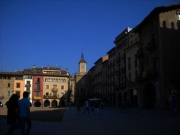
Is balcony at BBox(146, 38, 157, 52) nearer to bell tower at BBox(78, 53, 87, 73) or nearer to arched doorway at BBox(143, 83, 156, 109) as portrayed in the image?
arched doorway at BBox(143, 83, 156, 109)

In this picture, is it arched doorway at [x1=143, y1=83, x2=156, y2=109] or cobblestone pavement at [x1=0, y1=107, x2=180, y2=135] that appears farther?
arched doorway at [x1=143, y1=83, x2=156, y2=109]

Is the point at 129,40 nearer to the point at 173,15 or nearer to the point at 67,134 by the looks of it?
the point at 173,15

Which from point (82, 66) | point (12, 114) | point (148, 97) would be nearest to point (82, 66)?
point (82, 66)

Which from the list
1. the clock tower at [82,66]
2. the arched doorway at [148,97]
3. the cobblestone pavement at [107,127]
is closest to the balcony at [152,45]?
the arched doorway at [148,97]

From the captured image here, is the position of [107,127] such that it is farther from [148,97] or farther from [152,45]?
[148,97]

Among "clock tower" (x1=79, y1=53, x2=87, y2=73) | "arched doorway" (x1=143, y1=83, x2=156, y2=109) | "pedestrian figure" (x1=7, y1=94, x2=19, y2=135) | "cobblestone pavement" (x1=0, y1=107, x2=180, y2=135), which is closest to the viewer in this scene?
"pedestrian figure" (x1=7, y1=94, x2=19, y2=135)

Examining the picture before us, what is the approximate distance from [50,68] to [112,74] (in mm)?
32731

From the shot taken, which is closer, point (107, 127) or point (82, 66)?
point (107, 127)

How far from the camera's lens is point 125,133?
9633 millimetres

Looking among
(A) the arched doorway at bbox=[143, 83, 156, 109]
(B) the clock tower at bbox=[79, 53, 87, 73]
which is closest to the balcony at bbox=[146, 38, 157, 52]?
(A) the arched doorway at bbox=[143, 83, 156, 109]

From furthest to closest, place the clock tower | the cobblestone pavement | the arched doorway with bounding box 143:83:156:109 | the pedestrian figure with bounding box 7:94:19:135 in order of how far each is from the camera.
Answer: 1. the clock tower
2. the arched doorway with bounding box 143:83:156:109
3. the cobblestone pavement
4. the pedestrian figure with bounding box 7:94:19:135

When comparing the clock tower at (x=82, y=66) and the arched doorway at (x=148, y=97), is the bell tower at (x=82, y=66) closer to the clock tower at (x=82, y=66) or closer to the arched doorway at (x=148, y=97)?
the clock tower at (x=82, y=66)

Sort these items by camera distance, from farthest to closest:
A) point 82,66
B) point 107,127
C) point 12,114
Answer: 1. point 82,66
2. point 107,127
3. point 12,114

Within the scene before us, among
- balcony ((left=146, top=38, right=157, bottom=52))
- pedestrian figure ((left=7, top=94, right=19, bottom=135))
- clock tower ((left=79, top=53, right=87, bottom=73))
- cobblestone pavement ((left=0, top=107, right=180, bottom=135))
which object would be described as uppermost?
clock tower ((left=79, top=53, right=87, bottom=73))
